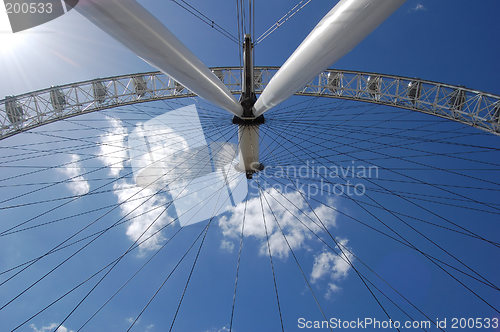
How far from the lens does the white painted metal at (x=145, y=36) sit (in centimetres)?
205

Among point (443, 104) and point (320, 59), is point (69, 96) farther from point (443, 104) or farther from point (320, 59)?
point (443, 104)

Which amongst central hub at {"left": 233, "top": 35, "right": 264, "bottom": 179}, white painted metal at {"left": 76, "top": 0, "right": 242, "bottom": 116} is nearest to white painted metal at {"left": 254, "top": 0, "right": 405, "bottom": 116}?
white painted metal at {"left": 76, "top": 0, "right": 242, "bottom": 116}

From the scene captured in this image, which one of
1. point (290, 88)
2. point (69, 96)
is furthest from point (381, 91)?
point (69, 96)

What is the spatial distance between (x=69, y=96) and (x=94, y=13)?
36.3 ft

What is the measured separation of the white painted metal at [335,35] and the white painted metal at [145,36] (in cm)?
125

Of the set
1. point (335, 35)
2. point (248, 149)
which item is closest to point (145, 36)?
point (335, 35)

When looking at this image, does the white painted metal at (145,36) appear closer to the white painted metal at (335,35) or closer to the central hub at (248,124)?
the white painted metal at (335,35)

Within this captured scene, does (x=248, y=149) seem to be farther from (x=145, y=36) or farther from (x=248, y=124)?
(x=145, y=36)

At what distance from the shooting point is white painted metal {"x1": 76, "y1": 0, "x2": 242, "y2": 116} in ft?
6.73

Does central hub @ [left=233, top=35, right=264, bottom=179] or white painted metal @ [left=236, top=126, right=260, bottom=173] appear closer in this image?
central hub @ [left=233, top=35, right=264, bottom=179]

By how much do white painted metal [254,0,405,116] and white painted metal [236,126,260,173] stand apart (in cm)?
458

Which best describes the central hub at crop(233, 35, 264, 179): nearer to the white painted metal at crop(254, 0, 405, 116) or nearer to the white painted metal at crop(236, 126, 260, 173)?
the white painted metal at crop(236, 126, 260, 173)

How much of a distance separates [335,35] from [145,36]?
1.88m

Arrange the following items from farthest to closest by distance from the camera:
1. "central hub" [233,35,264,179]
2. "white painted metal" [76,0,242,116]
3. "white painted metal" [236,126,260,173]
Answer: "white painted metal" [236,126,260,173], "central hub" [233,35,264,179], "white painted metal" [76,0,242,116]
